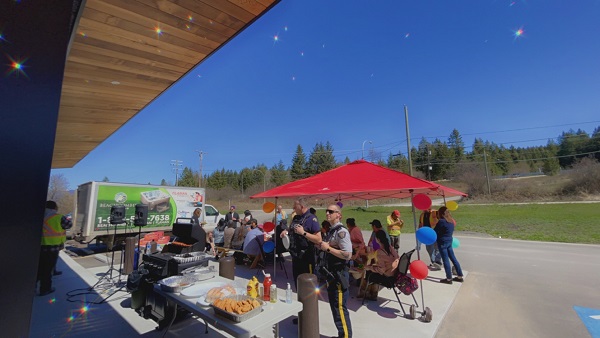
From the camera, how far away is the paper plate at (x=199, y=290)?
278cm

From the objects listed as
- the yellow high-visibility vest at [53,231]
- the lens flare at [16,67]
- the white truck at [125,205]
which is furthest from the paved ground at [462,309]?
the lens flare at [16,67]

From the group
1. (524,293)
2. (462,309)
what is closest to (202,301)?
(462,309)

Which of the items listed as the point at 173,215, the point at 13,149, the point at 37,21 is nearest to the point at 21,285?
the point at 13,149

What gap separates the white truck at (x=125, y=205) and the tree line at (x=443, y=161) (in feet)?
132

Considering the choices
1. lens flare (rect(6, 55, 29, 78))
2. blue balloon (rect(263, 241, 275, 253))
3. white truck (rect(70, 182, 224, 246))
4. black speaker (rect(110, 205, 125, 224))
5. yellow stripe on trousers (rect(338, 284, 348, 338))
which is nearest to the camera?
lens flare (rect(6, 55, 29, 78))

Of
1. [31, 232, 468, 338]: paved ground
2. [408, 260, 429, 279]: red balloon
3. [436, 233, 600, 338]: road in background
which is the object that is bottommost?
[436, 233, 600, 338]: road in background

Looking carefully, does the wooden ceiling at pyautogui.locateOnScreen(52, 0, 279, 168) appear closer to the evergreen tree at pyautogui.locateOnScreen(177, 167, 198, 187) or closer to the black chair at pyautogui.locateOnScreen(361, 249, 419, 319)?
the black chair at pyautogui.locateOnScreen(361, 249, 419, 319)

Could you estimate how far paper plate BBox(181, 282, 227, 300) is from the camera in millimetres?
2784

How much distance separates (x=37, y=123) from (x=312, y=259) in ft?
14.9

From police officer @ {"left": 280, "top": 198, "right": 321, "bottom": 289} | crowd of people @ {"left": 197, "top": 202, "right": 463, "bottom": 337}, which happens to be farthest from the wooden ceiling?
police officer @ {"left": 280, "top": 198, "right": 321, "bottom": 289}

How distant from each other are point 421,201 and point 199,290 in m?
4.80

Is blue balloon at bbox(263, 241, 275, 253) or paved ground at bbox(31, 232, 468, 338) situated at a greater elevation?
blue balloon at bbox(263, 241, 275, 253)

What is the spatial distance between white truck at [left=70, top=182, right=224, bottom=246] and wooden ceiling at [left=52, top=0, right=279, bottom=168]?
20.5 feet

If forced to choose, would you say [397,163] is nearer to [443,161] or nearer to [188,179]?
[443,161]
